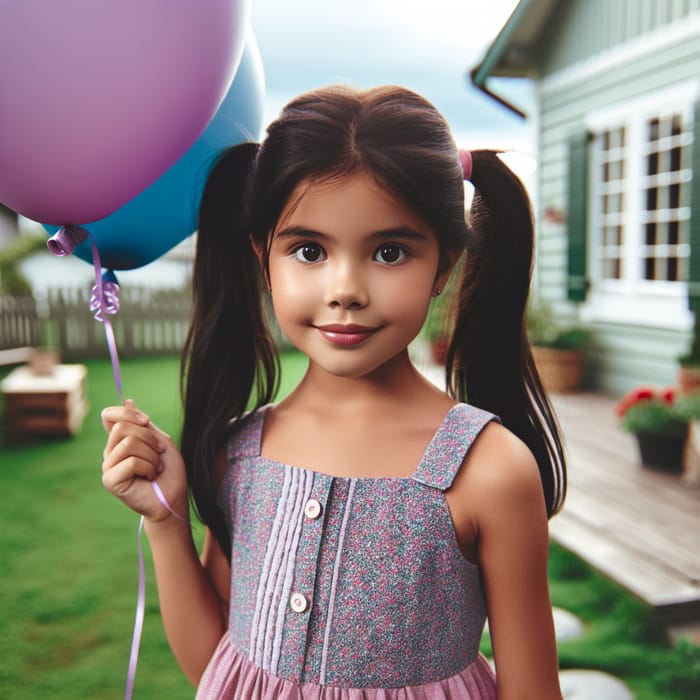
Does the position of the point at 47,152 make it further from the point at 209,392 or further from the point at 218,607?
the point at 218,607

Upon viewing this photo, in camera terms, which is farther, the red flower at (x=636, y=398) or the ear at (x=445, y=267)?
the red flower at (x=636, y=398)

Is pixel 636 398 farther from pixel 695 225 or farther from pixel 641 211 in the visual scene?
pixel 641 211

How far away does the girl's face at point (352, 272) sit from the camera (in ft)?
3.08

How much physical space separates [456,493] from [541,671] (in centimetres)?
27

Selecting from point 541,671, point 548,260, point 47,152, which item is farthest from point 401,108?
point 548,260

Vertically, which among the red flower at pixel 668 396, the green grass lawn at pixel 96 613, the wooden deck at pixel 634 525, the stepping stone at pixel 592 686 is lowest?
the stepping stone at pixel 592 686

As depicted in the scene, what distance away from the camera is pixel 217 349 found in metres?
1.20

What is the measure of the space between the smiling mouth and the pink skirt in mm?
454

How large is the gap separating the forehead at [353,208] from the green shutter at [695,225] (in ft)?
15.2

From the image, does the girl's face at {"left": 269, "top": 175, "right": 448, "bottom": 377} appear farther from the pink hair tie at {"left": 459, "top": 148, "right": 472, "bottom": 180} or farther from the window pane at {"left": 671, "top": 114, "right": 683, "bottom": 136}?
the window pane at {"left": 671, "top": 114, "right": 683, "bottom": 136}

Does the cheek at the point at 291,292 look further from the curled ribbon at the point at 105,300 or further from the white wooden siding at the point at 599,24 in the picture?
the white wooden siding at the point at 599,24

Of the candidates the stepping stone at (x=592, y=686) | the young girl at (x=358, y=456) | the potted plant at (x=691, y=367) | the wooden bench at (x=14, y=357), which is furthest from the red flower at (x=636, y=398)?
the wooden bench at (x=14, y=357)

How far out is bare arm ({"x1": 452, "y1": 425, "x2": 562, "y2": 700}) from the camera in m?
0.99

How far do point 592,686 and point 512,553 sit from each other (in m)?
1.52
